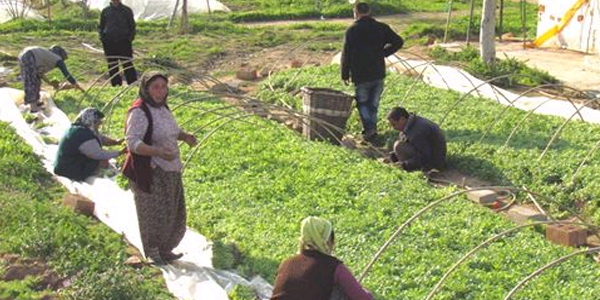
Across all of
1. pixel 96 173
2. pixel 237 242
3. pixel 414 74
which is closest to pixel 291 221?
pixel 237 242

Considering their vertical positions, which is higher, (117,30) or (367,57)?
(117,30)

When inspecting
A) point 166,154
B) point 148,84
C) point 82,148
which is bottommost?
point 82,148

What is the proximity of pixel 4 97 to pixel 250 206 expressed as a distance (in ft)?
17.7

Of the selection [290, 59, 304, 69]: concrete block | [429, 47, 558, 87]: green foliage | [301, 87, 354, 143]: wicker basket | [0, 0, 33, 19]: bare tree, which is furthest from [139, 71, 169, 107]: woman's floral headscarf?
[0, 0, 33, 19]: bare tree

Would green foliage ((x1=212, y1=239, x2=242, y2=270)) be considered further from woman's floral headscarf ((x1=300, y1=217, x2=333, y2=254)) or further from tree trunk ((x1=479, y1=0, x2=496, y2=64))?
tree trunk ((x1=479, y1=0, x2=496, y2=64))

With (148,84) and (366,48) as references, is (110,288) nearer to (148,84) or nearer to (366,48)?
(148,84)

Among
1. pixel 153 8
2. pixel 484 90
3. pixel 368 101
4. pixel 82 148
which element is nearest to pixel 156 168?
pixel 82 148

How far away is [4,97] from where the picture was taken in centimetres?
1249

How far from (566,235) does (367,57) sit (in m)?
4.10

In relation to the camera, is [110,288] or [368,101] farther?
[368,101]

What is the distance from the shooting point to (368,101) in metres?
11.5

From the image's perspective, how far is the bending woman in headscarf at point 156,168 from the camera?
22.6ft

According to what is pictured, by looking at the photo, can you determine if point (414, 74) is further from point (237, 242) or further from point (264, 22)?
point (264, 22)

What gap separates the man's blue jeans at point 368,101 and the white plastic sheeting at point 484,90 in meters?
1.12
